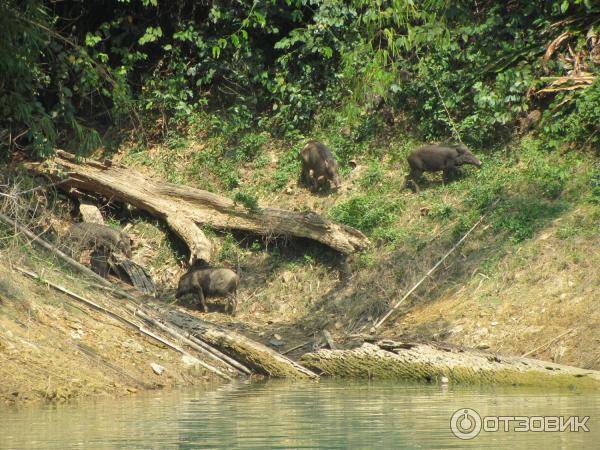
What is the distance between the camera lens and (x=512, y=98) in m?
18.8

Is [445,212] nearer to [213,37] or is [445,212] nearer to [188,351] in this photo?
[188,351]

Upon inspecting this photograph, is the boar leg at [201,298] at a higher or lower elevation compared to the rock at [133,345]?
higher

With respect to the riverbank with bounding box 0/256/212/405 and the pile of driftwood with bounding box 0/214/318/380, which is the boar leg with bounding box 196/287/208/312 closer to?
the pile of driftwood with bounding box 0/214/318/380

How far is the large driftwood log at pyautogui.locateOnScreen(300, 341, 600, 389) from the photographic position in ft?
40.4

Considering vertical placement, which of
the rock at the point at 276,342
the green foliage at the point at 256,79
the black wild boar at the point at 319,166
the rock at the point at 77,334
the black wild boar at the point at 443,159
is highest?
the green foliage at the point at 256,79

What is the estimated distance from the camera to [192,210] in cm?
1930

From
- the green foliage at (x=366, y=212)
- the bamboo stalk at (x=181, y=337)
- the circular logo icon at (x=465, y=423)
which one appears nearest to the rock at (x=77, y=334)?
the bamboo stalk at (x=181, y=337)

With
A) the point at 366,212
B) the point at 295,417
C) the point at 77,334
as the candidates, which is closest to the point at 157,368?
the point at 77,334

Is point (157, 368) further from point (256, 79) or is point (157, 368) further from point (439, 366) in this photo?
point (256, 79)

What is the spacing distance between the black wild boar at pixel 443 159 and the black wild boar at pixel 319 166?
60.2 inches

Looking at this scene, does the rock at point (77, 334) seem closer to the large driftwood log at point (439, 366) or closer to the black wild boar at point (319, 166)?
the large driftwood log at point (439, 366)

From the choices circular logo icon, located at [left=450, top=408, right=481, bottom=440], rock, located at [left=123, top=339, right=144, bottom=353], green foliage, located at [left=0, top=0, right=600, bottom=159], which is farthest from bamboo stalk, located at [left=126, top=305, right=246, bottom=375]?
circular logo icon, located at [left=450, top=408, right=481, bottom=440]

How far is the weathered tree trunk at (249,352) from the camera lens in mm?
13766

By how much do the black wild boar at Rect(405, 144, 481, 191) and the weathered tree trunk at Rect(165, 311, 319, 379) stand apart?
624 centimetres
